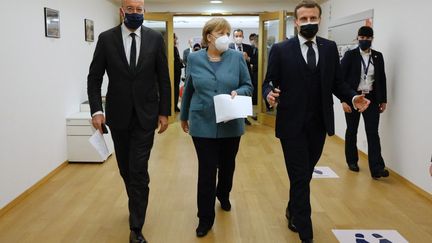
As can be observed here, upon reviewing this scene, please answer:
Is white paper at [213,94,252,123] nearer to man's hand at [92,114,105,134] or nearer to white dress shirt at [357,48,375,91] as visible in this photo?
man's hand at [92,114,105,134]

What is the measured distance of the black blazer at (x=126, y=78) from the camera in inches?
100

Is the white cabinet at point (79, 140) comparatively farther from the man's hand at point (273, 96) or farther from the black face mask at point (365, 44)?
the black face mask at point (365, 44)

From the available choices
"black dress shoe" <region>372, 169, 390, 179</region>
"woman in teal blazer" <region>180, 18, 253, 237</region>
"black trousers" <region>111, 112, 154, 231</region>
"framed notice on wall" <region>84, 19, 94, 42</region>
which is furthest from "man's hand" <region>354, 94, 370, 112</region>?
"framed notice on wall" <region>84, 19, 94, 42</region>

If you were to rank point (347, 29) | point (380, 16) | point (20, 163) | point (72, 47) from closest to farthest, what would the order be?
point (20, 163) < point (380, 16) < point (72, 47) < point (347, 29)

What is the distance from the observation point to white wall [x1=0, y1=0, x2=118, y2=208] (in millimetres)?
3305

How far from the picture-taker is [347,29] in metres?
5.49

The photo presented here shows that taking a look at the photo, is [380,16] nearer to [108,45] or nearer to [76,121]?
[108,45]

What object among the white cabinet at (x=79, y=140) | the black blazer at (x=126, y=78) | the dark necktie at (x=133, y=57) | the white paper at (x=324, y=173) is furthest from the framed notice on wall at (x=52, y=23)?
the white paper at (x=324, y=173)

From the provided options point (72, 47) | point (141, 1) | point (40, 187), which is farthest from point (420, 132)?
point (72, 47)

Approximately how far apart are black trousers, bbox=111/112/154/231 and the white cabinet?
6.86 feet

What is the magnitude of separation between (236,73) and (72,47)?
3.06 meters

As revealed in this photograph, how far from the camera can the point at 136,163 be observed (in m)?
2.59

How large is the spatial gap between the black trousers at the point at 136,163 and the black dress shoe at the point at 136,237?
3cm

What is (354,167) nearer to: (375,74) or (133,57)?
(375,74)
